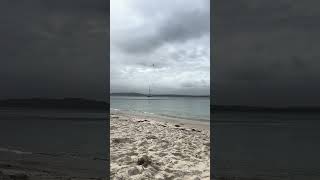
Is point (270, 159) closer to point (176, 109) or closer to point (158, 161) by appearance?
point (158, 161)

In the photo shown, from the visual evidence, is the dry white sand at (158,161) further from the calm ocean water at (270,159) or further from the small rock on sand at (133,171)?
the calm ocean water at (270,159)

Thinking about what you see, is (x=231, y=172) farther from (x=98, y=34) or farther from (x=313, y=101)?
(x=313, y=101)

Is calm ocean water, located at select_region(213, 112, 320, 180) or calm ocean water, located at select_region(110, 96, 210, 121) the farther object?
calm ocean water, located at select_region(110, 96, 210, 121)

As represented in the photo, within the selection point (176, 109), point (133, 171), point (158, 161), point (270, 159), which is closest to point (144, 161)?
point (158, 161)

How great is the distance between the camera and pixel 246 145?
20.4 feet

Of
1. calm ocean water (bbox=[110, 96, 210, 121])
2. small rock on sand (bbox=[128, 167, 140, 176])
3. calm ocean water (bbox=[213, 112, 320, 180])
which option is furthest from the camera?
calm ocean water (bbox=[110, 96, 210, 121])

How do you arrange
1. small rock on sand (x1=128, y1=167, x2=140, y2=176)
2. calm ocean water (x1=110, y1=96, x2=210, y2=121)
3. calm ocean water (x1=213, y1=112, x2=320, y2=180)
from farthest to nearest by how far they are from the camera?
Answer: calm ocean water (x1=110, y1=96, x2=210, y2=121)
calm ocean water (x1=213, y1=112, x2=320, y2=180)
small rock on sand (x1=128, y1=167, x2=140, y2=176)

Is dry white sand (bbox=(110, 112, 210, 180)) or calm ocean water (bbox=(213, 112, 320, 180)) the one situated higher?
dry white sand (bbox=(110, 112, 210, 180))

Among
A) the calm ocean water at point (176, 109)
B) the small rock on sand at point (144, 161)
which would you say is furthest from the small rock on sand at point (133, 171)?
the calm ocean water at point (176, 109)

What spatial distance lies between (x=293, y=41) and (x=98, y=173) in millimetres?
5534

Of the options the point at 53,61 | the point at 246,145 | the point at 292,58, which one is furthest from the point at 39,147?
the point at 292,58

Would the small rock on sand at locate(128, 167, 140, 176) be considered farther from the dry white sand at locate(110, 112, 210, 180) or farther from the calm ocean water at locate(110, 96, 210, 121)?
the calm ocean water at locate(110, 96, 210, 121)

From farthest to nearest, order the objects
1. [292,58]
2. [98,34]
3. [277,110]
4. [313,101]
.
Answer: [277,110] → [313,101] → [292,58] → [98,34]

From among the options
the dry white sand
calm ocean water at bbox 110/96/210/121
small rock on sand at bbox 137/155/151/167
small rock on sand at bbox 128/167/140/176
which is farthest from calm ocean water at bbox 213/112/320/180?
calm ocean water at bbox 110/96/210/121
